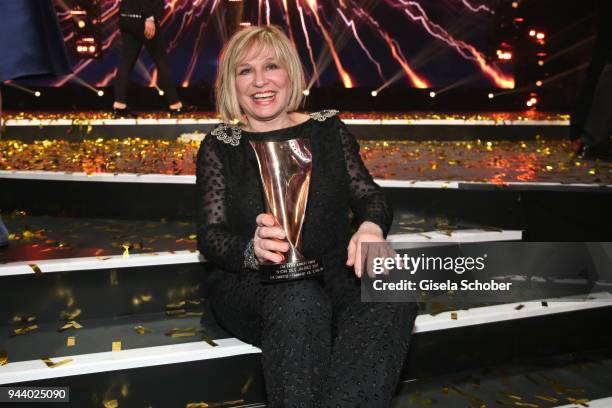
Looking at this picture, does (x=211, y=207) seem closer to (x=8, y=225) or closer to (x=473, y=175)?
(x=8, y=225)

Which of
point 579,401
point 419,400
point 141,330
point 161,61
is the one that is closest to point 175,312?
point 141,330

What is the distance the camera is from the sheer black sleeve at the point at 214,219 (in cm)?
156

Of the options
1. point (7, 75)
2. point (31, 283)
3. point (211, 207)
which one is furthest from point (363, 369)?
point (7, 75)

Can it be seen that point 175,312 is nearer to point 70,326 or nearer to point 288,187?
point 70,326

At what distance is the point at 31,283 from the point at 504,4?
6.21 meters

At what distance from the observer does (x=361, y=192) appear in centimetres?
176

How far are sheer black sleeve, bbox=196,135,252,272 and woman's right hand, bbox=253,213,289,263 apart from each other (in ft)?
0.66

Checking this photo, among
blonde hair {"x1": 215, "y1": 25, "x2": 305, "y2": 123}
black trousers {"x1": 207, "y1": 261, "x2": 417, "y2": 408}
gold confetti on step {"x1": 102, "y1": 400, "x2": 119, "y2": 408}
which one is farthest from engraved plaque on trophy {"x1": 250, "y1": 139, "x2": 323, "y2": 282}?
gold confetti on step {"x1": 102, "y1": 400, "x2": 119, "y2": 408}

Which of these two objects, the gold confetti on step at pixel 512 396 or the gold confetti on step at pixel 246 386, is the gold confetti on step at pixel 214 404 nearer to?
the gold confetti on step at pixel 246 386

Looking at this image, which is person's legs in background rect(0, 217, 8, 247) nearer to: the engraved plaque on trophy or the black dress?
the black dress

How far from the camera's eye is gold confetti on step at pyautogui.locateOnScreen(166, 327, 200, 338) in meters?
1.74

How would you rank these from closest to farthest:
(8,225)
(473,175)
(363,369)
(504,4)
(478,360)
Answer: (363,369) → (478,360) → (8,225) → (473,175) → (504,4)

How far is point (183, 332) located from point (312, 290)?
0.52m

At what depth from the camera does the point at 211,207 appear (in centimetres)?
169
